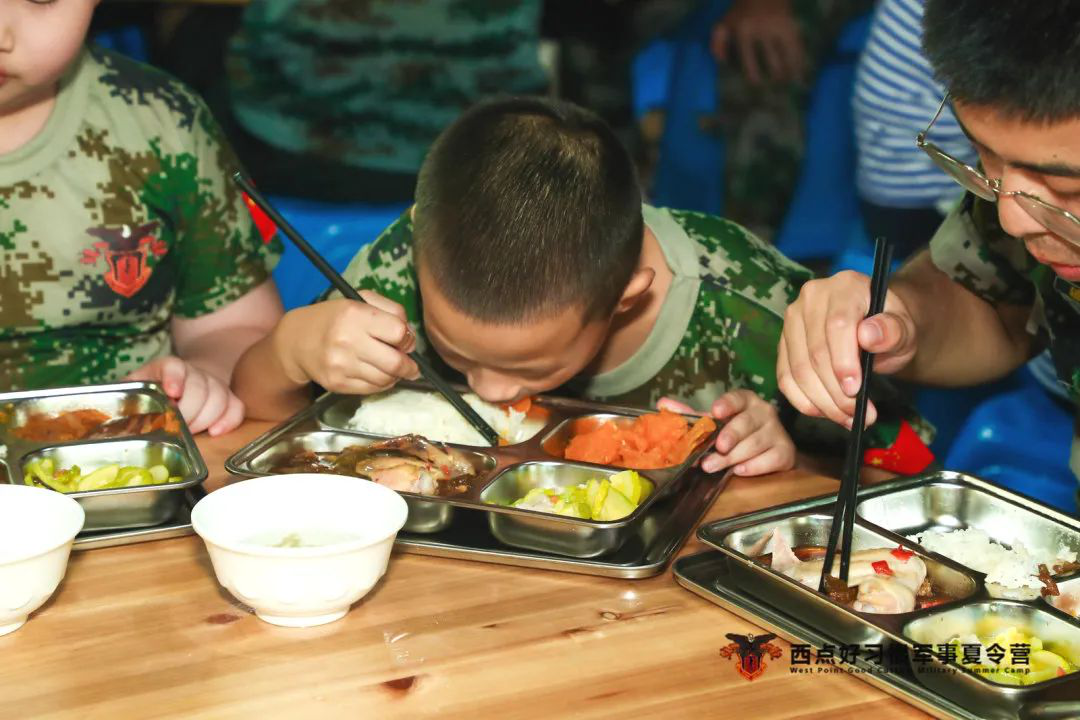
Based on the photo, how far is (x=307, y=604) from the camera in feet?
4.12

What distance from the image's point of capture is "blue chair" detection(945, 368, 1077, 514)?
243 cm

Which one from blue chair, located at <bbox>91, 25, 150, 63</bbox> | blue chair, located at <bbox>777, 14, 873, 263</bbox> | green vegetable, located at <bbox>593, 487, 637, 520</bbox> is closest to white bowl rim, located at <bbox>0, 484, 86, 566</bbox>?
green vegetable, located at <bbox>593, 487, 637, 520</bbox>

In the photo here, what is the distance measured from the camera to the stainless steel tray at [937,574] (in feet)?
3.71

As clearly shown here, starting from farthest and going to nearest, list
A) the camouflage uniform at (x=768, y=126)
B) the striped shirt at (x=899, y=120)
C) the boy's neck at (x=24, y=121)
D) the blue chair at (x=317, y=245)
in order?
the camouflage uniform at (x=768, y=126) < the striped shirt at (x=899, y=120) < the blue chair at (x=317, y=245) < the boy's neck at (x=24, y=121)

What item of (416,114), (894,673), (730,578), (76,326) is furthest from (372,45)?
(894,673)

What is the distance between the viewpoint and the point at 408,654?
1.24 m

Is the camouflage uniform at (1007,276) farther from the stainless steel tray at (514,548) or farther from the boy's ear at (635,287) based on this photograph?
the stainless steel tray at (514,548)

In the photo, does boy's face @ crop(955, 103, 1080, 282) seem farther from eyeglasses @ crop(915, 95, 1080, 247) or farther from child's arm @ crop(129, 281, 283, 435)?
child's arm @ crop(129, 281, 283, 435)

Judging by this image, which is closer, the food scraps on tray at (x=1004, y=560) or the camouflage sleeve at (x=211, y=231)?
the food scraps on tray at (x=1004, y=560)

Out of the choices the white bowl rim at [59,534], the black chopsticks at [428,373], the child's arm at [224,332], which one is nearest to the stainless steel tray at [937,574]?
the black chopsticks at [428,373]

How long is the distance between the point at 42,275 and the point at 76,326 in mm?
128

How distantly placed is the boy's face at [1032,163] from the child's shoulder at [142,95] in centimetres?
148

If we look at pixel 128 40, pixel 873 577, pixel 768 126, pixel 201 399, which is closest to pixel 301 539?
pixel 201 399

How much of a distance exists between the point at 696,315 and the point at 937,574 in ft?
2.89
